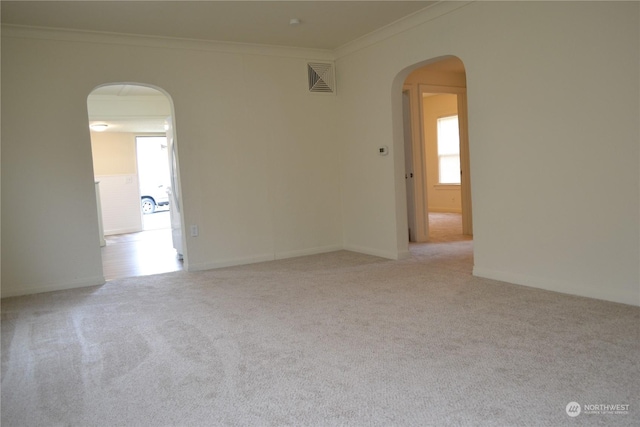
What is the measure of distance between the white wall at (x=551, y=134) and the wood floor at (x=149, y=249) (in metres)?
2.49

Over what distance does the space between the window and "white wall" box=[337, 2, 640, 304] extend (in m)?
5.49

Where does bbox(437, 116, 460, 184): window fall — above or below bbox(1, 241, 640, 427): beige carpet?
above

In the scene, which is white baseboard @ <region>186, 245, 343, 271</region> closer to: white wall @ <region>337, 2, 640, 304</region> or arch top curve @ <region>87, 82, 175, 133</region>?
white wall @ <region>337, 2, 640, 304</region>

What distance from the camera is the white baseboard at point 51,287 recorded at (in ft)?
15.2

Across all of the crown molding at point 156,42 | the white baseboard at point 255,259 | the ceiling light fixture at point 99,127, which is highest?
the crown molding at point 156,42

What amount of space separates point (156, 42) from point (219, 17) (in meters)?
0.98

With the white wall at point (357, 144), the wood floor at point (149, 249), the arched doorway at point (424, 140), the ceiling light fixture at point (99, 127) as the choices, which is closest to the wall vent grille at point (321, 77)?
the white wall at point (357, 144)

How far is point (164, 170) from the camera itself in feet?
44.0

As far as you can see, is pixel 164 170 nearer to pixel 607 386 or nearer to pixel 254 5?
pixel 254 5

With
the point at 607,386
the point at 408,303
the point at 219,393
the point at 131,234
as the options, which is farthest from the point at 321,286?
the point at 131,234

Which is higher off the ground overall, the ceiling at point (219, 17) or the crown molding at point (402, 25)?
the ceiling at point (219, 17)

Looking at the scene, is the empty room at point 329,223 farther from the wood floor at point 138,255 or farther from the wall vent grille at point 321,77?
the wood floor at point 138,255

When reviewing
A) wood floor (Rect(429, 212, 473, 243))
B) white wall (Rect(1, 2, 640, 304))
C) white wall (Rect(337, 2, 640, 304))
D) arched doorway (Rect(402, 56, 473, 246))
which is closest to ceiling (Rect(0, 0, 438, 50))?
white wall (Rect(1, 2, 640, 304))

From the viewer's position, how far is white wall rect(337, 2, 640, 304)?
3332 millimetres
